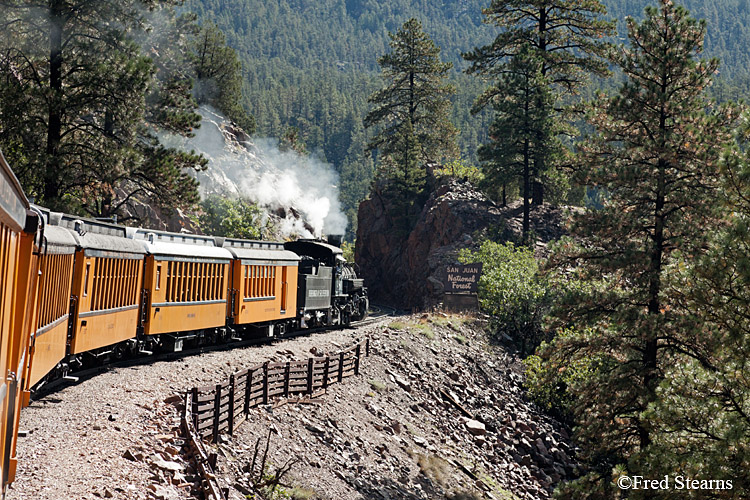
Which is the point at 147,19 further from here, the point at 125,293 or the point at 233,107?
the point at 233,107

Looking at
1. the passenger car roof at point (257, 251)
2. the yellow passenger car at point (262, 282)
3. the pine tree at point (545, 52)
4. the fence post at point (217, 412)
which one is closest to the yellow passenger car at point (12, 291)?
the fence post at point (217, 412)

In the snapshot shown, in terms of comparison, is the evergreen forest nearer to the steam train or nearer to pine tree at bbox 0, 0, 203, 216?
pine tree at bbox 0, 0, 203, 216

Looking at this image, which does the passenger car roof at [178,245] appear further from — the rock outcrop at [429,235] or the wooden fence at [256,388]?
the rock outcrop at [429,235]

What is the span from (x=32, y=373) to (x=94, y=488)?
154 cm

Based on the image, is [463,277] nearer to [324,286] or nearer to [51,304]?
[324,286]

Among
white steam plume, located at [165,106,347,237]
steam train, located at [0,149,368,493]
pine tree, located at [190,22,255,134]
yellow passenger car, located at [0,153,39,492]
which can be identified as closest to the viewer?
yellow passenger car, located at [0,153,39,492]

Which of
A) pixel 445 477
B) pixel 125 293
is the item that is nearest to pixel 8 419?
pixel 125 293

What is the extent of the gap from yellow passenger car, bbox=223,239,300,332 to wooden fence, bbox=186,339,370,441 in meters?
3.09

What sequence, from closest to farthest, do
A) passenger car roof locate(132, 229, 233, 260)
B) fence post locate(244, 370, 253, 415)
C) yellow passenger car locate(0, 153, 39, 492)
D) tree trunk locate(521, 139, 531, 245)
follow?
yellow passenger car locate(0, 153, 39, 492), fence post locate(244, 370, 253, 415), passenger car roof locate(132, 229, 233, 260), tree trunk locate(521, 139, 531, 245)

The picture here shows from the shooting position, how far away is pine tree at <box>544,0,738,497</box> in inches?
623

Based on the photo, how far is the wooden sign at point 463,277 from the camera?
33906 millimetres

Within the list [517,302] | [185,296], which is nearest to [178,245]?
[185,296]

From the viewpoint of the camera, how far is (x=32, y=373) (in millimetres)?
8445

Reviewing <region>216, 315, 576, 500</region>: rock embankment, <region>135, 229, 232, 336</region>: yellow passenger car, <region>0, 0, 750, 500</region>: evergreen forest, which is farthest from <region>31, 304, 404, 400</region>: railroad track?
<region>0, 0, 750, 500</region>: evergreen forest
